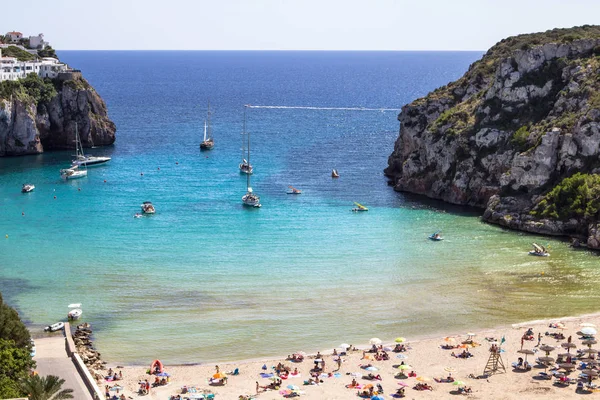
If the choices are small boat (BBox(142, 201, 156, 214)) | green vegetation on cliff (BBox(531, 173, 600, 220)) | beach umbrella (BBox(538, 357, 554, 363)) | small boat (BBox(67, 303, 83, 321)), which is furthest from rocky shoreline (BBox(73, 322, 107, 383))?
green vegetation on cliff (BBox(531, 173, 600, 220))

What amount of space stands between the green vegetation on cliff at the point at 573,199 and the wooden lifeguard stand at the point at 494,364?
109 ft

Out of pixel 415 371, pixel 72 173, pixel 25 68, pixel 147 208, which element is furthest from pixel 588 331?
pixel 25 68

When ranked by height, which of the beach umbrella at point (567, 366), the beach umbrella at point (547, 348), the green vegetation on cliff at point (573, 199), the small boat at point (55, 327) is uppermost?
the green vegetation on cliff at point (573, 199)

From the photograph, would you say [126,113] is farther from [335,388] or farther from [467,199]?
[335,388]

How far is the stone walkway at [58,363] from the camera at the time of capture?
161 ft

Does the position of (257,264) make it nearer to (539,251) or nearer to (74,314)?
(74,314)

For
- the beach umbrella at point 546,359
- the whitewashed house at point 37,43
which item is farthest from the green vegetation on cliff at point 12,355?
the whitewashed house at point 37,43

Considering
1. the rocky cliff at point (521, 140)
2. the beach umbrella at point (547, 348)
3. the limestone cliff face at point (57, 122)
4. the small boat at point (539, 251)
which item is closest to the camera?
the beach umbrella at point (547, 348)

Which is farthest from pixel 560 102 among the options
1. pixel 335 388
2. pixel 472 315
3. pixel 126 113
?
pixel 126 113

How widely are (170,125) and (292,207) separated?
78831mm

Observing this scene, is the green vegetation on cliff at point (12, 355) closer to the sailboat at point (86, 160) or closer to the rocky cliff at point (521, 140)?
the rocky cliff at point (521, 140)

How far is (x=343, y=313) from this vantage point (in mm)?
66062

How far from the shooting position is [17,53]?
158375 mm

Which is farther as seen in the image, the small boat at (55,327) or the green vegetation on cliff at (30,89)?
the green vegetation on cliff at (30,89)
